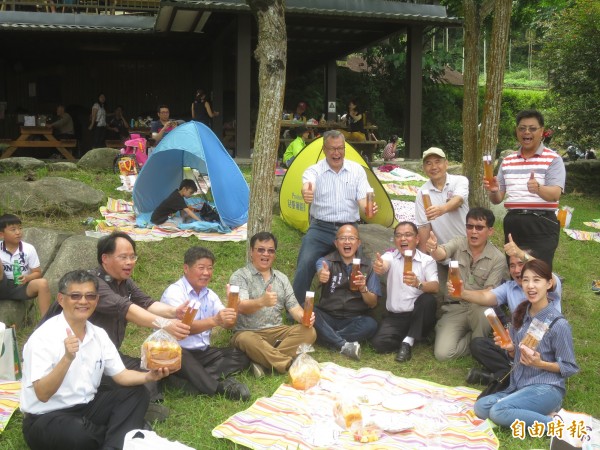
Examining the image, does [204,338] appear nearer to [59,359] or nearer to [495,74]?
[59,359]

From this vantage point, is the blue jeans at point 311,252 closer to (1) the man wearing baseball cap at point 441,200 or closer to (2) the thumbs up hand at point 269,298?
(1) the man wearing baseball cap at point 441,200

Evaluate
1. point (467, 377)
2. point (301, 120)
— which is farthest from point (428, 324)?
point (301, 120)

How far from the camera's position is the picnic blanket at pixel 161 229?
8.22 m

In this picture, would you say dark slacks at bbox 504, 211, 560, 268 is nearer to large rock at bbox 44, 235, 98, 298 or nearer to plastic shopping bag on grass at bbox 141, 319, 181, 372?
plastic shopping bag on grass at bbox 141, 319, 181, 372

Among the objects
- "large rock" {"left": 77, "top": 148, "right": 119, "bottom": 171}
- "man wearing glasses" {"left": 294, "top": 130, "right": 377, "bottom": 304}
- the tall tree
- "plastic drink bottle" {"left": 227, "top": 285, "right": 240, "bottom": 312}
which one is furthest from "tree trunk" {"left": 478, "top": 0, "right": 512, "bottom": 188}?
"large rock" {"left": 77, "top": 148, "right": 119, "bottom": 171}

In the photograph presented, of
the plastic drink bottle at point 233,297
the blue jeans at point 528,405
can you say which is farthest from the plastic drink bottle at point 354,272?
the blue jeans at point 528,405

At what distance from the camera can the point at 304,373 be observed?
4742 millimetres

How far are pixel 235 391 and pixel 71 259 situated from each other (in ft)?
8.59

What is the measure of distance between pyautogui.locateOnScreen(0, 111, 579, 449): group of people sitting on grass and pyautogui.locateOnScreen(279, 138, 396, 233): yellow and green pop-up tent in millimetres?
1995

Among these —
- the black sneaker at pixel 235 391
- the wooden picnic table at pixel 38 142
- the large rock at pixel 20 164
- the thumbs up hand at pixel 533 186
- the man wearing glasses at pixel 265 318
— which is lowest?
the black sneaker at pixel 235 391

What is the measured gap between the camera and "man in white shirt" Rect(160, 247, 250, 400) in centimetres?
456

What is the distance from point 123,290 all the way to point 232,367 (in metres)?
0.98

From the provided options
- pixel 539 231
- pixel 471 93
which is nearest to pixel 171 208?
pixel 471 93

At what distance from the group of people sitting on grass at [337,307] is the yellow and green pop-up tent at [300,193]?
199 centimetres
